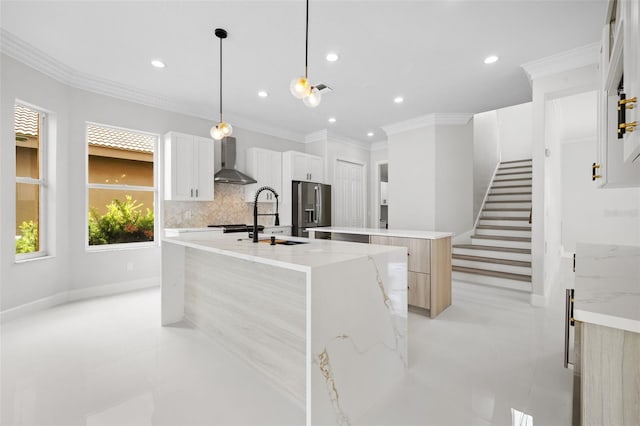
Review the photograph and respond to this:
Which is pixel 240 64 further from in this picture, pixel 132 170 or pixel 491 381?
pixel 491 381

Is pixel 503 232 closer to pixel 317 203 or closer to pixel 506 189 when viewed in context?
pixel 506 189

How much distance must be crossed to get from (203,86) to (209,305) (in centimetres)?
298

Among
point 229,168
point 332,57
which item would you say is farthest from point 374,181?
point 332,57

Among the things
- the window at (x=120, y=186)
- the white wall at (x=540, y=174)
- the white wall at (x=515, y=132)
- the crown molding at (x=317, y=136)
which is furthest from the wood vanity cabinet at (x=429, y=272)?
Answer: the white wall at (x=515, y=132)

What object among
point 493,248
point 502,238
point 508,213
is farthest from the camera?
point 508,213

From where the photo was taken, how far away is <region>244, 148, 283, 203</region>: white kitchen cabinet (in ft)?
17.5

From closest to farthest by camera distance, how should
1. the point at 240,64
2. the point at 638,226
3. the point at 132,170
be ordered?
the point at 240,64 < the point at 132,170 < the point at 638,226

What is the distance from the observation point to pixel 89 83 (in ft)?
12.2

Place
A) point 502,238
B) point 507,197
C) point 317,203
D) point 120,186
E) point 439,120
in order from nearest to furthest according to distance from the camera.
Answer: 1. point 120,186
2. point 502,238
3. point 439,120
4. point 317,203
5. point 507,197

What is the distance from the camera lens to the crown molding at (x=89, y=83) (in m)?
2.94

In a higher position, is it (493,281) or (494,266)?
(494,266)

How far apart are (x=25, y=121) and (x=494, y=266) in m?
6.52

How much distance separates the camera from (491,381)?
194cm

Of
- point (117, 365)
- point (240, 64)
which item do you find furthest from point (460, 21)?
point (117, 365)
